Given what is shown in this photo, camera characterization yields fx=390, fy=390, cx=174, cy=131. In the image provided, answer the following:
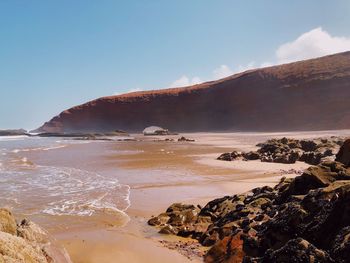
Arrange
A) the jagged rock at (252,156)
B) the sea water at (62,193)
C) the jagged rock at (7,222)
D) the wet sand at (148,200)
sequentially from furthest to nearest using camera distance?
the jagged rock at (252,156) → the sea water at (62,193) → the wet sand at (148,200) → the jagged rock at (7,222)

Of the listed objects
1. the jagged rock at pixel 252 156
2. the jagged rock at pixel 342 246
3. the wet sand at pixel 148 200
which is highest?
the jagged rock at pixel 342 246

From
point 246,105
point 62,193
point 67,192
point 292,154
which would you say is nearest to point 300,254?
point 62,193

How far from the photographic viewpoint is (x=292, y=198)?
722 cm

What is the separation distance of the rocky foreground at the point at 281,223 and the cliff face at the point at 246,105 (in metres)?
59.6

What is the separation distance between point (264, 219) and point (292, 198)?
648 mm

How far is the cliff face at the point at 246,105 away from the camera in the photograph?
75.2 m

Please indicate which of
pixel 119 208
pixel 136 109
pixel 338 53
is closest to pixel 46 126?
pixel 136 109

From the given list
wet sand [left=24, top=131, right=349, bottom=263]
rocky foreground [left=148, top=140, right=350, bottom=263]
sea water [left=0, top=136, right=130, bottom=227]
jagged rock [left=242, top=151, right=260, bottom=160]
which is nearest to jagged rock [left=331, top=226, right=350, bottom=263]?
rocky foreground [left=148, top=140, right=350, bottom=263]

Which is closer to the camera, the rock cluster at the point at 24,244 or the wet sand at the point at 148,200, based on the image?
the rock cluster at the point at 24,244

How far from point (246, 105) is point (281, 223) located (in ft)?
279

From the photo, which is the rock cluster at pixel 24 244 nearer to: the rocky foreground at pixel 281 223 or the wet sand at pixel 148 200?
the wet sand at pixel 148 200

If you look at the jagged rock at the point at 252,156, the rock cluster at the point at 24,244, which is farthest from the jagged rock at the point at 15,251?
the jagged rock at the point at 252,156

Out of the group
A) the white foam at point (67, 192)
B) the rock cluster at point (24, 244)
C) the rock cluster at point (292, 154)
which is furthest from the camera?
the rock cluster at point (292, 154)

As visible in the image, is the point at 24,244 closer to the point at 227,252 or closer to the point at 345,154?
the point at 227,252
